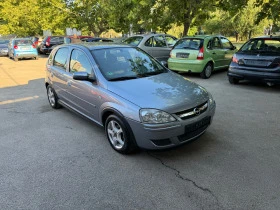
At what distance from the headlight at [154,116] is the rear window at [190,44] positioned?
6446 millimetres

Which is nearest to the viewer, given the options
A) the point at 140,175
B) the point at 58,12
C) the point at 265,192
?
the point at 265,192

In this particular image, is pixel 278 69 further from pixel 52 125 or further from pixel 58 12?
pixel 58 12

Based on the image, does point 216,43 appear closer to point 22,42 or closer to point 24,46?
point 24,46

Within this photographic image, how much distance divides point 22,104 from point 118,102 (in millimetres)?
4129

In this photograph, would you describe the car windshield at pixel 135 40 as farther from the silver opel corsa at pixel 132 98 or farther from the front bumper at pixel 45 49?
the front bumper at pixel 45 49

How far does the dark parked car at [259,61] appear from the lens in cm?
713

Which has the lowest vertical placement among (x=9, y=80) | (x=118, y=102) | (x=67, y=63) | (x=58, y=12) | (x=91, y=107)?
(x=9, y=80)

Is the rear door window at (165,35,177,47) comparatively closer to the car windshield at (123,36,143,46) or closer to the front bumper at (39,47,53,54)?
the car windshield at (123,36,143,46)

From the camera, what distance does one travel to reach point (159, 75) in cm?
450

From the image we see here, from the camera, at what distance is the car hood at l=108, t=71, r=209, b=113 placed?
11.5 ft

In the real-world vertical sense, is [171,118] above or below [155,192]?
above

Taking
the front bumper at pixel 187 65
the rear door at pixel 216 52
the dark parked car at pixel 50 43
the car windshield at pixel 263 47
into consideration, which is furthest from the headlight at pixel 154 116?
the dark parked car at pixel 50 43

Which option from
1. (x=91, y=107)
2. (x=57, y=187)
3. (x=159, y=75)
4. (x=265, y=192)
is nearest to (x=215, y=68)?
(x=159, y=75)

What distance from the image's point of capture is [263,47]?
767 centimetres
